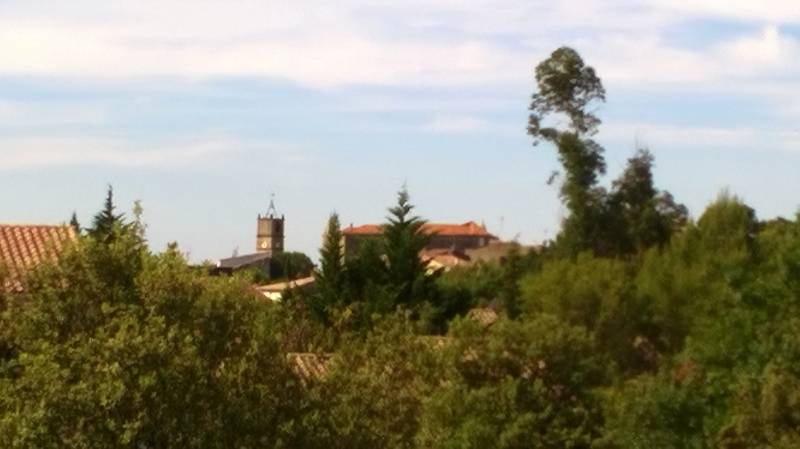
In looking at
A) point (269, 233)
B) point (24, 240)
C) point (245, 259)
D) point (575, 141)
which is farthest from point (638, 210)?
point (269, 233)

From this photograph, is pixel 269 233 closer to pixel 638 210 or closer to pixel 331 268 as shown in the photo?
pixel 638 210

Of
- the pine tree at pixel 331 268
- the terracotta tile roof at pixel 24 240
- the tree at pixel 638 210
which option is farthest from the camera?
the tree at pixel 638 210

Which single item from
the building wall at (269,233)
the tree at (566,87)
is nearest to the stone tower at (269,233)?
the building wall at (269,233)

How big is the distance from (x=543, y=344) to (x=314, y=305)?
2311cm

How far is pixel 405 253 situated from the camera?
64000 millimetres

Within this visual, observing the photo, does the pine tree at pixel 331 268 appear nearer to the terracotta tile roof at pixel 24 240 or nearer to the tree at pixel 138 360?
the terracotta tile roof at pixel 24 240

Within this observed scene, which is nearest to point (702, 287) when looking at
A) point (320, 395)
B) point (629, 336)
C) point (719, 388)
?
point (629, 336)

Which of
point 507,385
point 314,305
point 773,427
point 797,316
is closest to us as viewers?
point 507,385

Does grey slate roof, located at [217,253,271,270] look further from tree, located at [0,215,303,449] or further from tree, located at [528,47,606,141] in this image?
tree, located at [0,215,303,449]

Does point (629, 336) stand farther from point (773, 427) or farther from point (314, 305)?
point (773, 427)

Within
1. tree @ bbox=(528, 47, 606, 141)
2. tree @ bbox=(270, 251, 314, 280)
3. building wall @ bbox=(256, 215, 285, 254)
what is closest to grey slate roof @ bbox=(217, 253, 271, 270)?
tree @ bbox=(270, 251, 314, 280)

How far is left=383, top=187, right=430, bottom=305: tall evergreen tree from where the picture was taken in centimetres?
6378

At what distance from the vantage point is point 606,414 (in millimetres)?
40906

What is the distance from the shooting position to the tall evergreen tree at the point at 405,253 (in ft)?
209
